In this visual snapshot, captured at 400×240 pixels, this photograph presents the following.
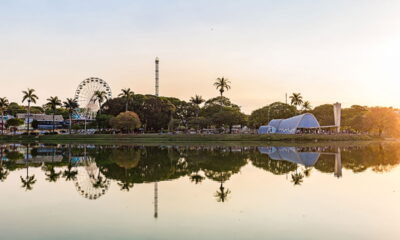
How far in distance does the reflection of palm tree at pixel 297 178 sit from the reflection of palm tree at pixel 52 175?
15.9 metres

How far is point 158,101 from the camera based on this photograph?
9319cm

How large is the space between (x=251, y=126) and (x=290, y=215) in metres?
96.1

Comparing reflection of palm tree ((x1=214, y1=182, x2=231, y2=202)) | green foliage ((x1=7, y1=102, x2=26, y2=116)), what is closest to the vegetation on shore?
green foliage ((x1=7, y1=102, x2=26, y2=116))

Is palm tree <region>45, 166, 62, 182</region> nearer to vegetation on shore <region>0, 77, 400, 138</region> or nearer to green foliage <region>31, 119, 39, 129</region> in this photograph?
vegetation on shore <region>0, 77, 400, 138</region>

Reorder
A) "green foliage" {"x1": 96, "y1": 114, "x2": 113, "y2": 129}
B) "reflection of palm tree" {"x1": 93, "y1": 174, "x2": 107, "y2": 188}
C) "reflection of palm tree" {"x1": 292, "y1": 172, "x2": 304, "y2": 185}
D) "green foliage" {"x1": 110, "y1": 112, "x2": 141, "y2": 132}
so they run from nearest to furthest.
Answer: "reflection of palm tree" {"x1": 93, "y1": 174, "x2": 107, "y2": 188}, "reflection of palm tree" {"x1": 292, "y1": 172, "x2": 304, "y2": 185}, "green foliage" {"x1": 110, "y1": 112, "x2": 141, "y2": 132}, "green foliage" {"x1": 96, "y1": 114, "x2": 113, "y2": 129}

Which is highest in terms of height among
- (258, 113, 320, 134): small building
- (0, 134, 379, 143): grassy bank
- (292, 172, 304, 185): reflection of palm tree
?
(258, 113, 320, 134): small building

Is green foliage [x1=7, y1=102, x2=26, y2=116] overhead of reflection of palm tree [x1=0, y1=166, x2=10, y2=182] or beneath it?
overhead

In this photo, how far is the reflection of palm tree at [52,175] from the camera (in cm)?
2434

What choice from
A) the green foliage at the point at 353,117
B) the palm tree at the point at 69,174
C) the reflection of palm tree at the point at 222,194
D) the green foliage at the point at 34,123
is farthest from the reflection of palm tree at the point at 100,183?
the green foliage at the point at 34,123

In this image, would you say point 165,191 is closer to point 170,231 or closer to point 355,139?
point 170,231

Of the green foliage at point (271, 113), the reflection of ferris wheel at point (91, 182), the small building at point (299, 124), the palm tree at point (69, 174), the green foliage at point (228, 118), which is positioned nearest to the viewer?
the reflection of ferris wheel at point (91, 182)

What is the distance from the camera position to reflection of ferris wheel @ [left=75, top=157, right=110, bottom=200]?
19.4 m

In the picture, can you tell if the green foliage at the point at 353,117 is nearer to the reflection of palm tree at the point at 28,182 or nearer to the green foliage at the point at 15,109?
the reflection of palm tree at the point at 28,182

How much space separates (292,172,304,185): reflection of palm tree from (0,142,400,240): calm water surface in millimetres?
135
